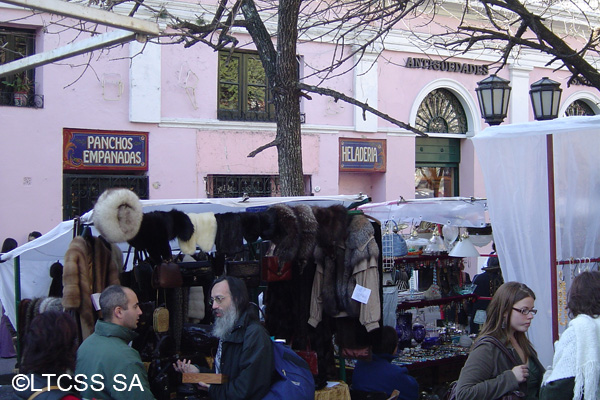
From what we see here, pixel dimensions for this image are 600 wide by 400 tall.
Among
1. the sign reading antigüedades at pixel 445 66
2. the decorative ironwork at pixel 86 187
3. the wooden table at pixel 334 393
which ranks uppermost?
the sign reading antigüedades at pixel 445 66

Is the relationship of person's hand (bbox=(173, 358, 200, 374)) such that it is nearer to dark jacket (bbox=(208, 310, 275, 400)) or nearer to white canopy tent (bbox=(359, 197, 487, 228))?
dark jacket (bbox=(208, 310, 275, 400))

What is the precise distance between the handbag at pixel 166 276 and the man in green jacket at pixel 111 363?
1.26m

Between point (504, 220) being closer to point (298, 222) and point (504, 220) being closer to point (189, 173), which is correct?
point (298, 222)

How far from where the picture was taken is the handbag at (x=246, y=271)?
18.2ft

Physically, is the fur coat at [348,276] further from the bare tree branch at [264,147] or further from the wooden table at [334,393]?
the bare tree branch at [264,147]

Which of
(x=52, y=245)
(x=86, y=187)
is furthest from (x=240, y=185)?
(x=52, y=245)

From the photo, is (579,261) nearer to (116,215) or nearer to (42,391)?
(116,215)

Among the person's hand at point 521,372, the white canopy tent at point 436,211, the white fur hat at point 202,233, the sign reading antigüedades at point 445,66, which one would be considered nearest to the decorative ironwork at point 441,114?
the sign reading antigüedades at point 445,66

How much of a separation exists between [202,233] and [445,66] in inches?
445

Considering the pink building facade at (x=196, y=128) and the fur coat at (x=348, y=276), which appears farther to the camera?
the pink building facade at (x=196, y=128)

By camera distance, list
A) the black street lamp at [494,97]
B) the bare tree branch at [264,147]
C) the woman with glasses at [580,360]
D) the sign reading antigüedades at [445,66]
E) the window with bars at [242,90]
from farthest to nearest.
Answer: the sign reading antigüedades at [445,66], the window with bars at [242,90], the black street lamp at [494,97], the bare tree branch at [264,147], the woman with glasses at [580,360]

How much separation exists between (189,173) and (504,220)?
8.10 meters

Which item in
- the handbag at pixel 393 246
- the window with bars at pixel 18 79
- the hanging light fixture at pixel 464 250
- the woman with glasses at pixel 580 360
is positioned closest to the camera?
the woman with glasses at pixel 580 360

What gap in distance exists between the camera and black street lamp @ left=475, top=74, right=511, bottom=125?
895 centimetres
